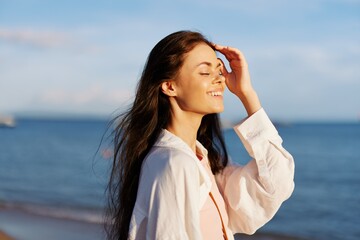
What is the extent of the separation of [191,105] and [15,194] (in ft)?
39.8

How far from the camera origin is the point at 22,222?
9.14 metres

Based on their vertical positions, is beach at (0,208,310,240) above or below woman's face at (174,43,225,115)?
below

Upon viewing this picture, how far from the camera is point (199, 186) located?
82.4 inches

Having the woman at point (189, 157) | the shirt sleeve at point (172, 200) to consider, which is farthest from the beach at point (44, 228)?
the shirt sleeve at point (172, 200)

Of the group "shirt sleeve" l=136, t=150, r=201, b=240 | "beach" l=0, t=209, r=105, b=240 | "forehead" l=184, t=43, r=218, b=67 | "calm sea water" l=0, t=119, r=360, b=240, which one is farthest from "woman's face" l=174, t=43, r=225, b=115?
"beach" l=0, t=209, r=105, b=240

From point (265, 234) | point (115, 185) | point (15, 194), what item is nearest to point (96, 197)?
point (15, 194)

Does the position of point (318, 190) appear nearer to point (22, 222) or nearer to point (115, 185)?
point (22, 222)

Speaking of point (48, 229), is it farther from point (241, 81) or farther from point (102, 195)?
point (241, 81)

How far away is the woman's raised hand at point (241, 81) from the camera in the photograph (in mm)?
2422

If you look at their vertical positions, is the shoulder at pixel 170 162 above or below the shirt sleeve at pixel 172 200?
above

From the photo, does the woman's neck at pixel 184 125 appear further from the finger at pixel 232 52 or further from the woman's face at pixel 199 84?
the finger at pixel 232 52

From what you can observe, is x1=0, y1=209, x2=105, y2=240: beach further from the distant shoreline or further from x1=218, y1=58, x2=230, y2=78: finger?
x1=218, y1=58, x2=230, y2=78: finger

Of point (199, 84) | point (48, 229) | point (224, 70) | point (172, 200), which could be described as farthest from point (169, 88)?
point (48, 229)

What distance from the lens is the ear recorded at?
7.30 ft
